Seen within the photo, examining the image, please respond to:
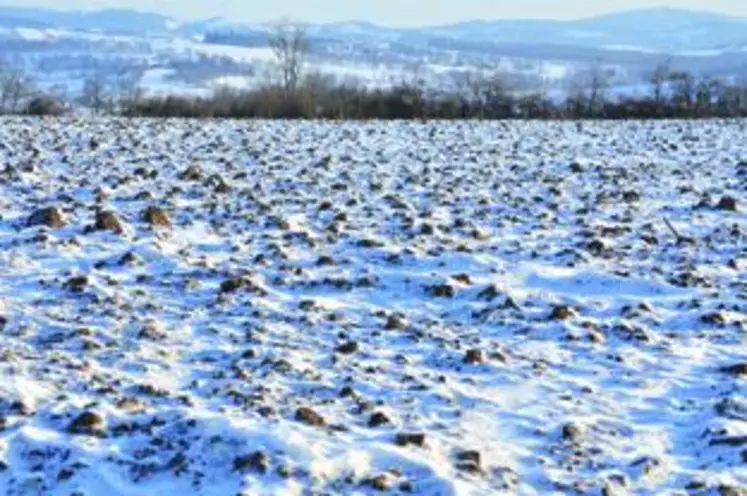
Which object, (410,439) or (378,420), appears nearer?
(410,439)

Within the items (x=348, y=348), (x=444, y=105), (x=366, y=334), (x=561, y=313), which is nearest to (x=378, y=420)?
(x=348, y=348)

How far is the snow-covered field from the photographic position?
6980 millimetres

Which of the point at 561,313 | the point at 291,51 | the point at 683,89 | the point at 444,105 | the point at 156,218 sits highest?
the point at 291,51

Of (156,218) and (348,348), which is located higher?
(156,218)

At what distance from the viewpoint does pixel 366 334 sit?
961 centimetres

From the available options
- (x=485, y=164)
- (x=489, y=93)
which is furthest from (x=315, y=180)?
(x=489, y=93)

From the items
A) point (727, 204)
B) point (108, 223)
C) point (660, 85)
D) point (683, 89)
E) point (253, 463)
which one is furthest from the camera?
point (660, 85)

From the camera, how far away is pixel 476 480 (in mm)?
6852

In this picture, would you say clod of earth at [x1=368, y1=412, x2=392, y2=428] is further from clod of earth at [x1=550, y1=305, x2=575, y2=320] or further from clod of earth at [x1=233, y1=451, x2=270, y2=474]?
clod of earth at [x1=550, y1=305, x2=575, y2=320]

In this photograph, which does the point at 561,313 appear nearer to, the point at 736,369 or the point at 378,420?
the point at 736,369

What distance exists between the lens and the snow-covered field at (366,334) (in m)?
6.98

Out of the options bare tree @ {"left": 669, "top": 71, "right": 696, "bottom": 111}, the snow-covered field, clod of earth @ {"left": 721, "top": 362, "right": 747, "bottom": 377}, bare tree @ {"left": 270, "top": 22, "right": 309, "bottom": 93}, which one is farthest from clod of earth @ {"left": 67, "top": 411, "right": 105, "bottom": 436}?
bare tree @ {"left": 270, "top": 22, "right": 309, "bottom": 93}

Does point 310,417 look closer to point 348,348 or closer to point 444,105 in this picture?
point 348,348

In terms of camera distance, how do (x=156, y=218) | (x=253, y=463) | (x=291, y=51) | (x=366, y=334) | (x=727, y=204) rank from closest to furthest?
(x=253, y=463) < (x=366, y=334) < (x=156, y=218) < (x=727, y=204) < (x=291, y=51)
